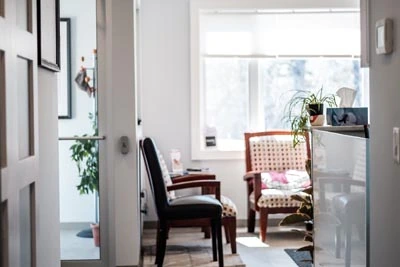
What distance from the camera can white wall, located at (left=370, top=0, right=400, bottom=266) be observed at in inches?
68.4

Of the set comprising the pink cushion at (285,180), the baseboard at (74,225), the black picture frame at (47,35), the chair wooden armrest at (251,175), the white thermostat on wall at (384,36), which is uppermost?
the black picture frame at (47,35)

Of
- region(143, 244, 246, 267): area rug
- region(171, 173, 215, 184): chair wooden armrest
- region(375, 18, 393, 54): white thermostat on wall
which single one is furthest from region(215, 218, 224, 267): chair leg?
region(375, 18, 393, 54): white thermostat on wall

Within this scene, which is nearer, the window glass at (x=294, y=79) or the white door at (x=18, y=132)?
the white door at (x=18, y=132)

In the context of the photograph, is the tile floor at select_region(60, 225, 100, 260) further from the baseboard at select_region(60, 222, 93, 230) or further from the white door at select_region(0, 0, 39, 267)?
the white door at select_region(0, 0, 39, 267)

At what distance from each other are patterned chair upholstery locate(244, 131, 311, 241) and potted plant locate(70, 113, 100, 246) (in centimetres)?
159

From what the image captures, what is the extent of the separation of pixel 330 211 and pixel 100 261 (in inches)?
80.8

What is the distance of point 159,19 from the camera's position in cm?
589

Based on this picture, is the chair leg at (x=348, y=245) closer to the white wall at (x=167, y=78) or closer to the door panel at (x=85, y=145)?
the door panel at (x=85, y=145)

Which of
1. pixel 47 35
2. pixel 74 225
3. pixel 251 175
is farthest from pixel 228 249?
pixel 47 35

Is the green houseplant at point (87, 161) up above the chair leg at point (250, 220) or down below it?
above

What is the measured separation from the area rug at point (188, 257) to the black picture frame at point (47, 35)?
2245 millimetres

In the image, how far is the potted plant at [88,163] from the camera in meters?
4.23

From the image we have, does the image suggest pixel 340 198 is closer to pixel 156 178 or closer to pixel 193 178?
pixel 156 178

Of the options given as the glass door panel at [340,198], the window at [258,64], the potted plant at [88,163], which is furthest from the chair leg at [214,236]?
the window at [258,64]
